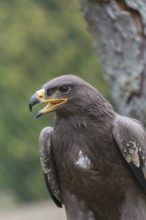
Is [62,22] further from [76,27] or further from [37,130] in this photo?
[37,130]

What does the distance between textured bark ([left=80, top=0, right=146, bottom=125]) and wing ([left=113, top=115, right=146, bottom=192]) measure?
807mm

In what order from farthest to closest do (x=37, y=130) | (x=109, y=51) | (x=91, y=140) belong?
(x=37, y=130), (x=109, y=51), (x=91, y=140)

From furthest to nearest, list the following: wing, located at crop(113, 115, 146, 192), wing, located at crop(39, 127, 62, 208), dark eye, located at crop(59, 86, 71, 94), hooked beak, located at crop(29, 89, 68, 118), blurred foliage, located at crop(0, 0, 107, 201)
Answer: blurred foliage, located at crop(0, 0, 107, 201), wing, located at crop(39, 127, 62, 208), wing, located at crop(113, 115, 146, 192), dark eye, located at crop(59, 86, 71, 94), hooked beak, located at crop(29, 89, 68, 118)

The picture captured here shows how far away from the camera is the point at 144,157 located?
7945 mm

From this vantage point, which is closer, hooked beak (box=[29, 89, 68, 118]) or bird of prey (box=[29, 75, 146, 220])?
hooked beak (box=[29, 89, 68, 118])

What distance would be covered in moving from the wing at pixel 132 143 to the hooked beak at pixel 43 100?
520 mm

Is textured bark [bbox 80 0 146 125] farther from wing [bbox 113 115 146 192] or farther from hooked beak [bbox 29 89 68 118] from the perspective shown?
hooked beak [bbox 29 89 68 118]

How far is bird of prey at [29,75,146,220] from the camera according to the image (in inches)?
302

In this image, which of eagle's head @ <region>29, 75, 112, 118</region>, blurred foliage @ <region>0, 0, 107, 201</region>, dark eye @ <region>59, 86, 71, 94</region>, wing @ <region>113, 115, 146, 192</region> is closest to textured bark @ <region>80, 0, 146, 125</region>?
wing @ <region>113, 115, 146, 192</region>

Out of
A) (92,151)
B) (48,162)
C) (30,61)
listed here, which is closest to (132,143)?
(92,151)

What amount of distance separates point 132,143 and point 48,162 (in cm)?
77

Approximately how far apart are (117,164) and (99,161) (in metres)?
0.15

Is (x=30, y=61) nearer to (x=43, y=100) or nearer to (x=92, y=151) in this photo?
(x=92, y=151)

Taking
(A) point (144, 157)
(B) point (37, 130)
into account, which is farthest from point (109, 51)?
(B) point (37, 130)
